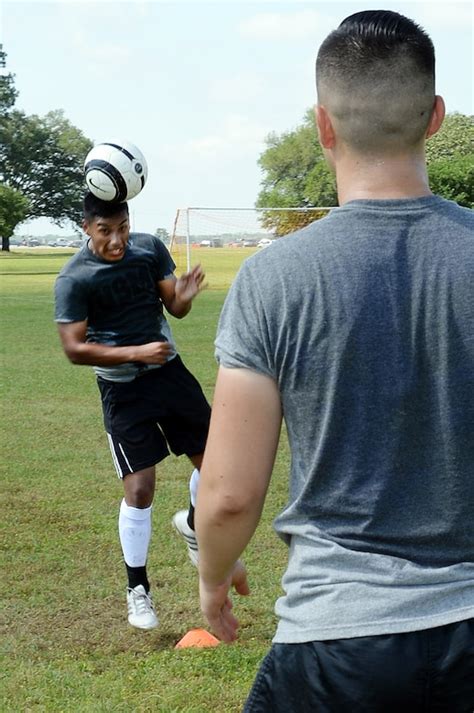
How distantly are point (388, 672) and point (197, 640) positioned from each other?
321 cm

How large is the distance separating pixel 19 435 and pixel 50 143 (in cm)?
8675

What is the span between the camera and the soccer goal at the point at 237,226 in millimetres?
31750

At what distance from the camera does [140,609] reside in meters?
5.33

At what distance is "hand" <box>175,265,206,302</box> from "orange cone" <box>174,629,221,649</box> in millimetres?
1691

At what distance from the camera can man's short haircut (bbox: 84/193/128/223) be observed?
5.38 metres

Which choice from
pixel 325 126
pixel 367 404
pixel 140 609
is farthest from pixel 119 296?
pixel 367 404

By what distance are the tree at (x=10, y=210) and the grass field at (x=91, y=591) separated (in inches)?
2311

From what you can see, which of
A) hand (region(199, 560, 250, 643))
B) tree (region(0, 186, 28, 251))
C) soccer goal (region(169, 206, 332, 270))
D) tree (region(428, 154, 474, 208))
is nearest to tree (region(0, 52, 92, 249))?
tree (region(0, 186, 28, 251))

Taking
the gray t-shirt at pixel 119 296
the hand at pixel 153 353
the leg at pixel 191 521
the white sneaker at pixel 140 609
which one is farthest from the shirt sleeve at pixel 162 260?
the white sneaker at pixel 140 609

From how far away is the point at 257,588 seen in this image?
19.2 feet

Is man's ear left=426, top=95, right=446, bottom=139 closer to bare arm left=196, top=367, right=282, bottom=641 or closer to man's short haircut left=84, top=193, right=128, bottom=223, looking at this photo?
bare arm left=196, top=367, right=282, bottom=641

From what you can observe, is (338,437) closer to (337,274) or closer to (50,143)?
(337,274)

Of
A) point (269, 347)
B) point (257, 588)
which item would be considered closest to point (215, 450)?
point (269, 347)

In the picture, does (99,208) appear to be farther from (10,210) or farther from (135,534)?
(10,210)
